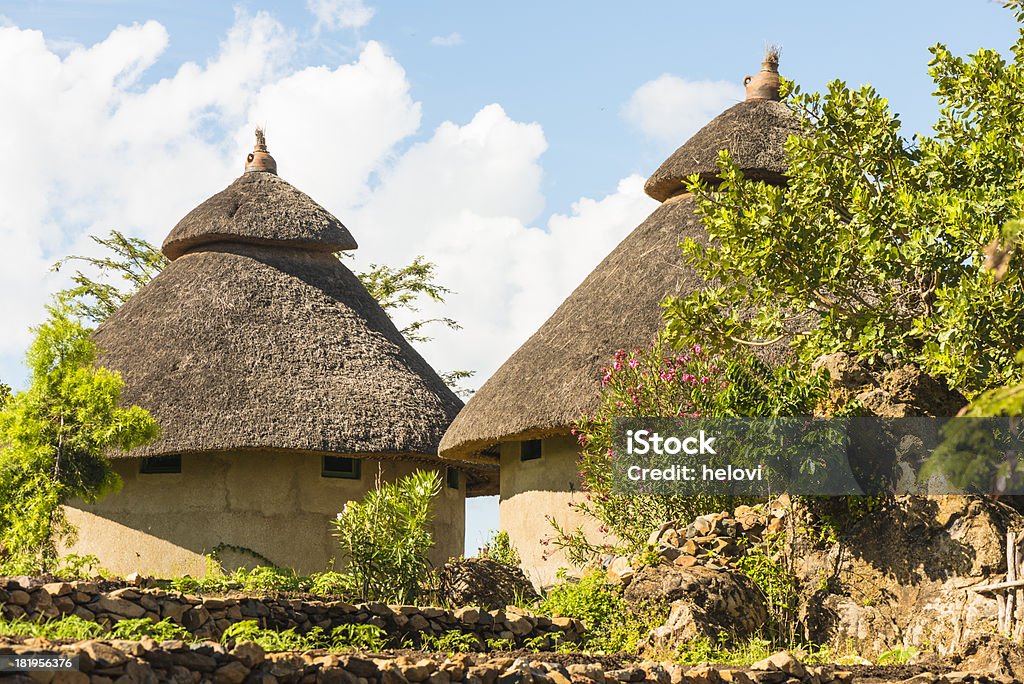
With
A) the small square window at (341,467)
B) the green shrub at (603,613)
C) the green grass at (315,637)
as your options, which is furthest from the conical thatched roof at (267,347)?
the green grass at (315,637)

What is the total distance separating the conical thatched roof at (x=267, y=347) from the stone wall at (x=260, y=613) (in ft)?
22.2

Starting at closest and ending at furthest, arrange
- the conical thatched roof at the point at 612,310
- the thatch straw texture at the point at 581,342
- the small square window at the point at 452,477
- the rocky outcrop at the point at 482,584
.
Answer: the rocky outcrop at the point at 482,584
the thatch straw texture at the point at 581,342
the conical thatched roof at the point at 612,310
the small square window at the point at 452,477

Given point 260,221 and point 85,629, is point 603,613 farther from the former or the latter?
point 260,221

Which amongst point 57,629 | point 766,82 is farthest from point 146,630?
point 766,82

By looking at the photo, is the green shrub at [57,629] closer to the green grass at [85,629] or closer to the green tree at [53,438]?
the green grass at [85,629]

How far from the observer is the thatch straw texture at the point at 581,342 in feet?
49.2

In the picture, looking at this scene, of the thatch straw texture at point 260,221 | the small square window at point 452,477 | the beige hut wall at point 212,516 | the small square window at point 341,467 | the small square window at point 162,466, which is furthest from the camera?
the thatch straw texture at point 260,221

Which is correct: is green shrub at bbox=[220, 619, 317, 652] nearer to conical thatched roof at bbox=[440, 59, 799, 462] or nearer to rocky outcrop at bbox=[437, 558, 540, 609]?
rocky outcrop at bbox=[437, 558, 540, 609]

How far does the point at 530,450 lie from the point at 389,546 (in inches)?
176

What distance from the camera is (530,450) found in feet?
52.4

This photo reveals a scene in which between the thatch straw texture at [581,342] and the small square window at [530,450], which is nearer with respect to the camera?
the thatch straw texture at [581,342]

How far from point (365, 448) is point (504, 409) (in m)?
2.61

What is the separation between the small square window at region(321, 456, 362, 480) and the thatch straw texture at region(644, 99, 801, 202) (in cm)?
641

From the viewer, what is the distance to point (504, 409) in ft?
51.2
